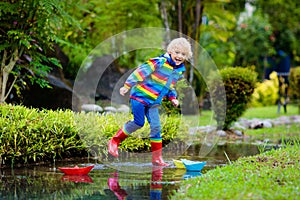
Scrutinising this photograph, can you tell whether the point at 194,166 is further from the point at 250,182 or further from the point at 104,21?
the point at 104,21

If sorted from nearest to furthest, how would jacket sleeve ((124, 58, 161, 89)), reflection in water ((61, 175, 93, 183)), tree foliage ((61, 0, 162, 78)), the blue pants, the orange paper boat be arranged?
reflection in water ((61, 175, 93, 183))
the orange paper boat
jacket sleeve ((124, 58, 161, 89))
the blue pants
tree foliage ((61, 0, 162, 78))

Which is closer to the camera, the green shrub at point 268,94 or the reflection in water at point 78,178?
the reflection in water at point 78,178

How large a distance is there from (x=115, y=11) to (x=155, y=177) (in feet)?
31.3

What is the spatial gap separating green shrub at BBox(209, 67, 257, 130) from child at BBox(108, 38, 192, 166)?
14.4ft

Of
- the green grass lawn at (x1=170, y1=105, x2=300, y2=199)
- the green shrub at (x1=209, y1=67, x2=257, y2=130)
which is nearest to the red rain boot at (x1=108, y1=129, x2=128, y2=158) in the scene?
the green grass lawn at (x1=170, y1=105, x2=300, y2=199)

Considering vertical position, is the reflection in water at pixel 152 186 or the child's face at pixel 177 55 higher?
the child's face at pixel 177 55

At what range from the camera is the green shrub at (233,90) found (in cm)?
1124

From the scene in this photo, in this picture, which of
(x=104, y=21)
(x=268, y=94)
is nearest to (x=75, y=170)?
(x=104, y=21)

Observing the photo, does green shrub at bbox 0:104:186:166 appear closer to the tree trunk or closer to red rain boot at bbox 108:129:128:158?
red rain boot at bbox 108:129:128:158

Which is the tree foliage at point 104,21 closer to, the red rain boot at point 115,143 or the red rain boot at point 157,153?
the red rain boot at point 115,143

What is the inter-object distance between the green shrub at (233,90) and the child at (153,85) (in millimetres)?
4394

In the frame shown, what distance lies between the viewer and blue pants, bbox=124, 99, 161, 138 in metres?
6.77

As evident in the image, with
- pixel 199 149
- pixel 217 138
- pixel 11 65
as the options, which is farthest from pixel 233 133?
pixel 11 65

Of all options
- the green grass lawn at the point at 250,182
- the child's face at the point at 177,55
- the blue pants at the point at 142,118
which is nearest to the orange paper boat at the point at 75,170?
the blue pants at the point at 142,118
